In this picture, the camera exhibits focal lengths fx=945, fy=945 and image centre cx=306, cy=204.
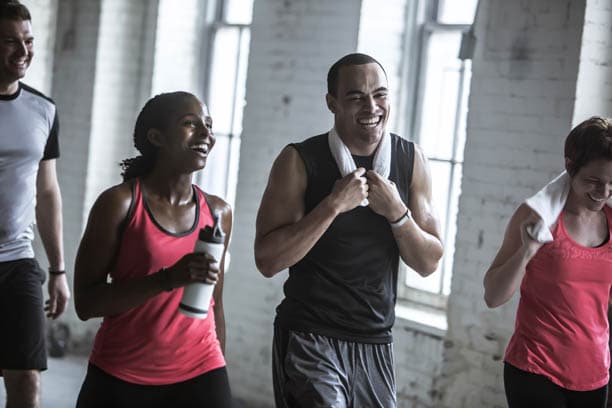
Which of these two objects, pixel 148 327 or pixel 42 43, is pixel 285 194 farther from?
pixel 42 43

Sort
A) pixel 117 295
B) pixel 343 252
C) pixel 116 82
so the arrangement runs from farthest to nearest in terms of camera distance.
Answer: pixel 116 82 → pixel 343 252 → pixel 117 295

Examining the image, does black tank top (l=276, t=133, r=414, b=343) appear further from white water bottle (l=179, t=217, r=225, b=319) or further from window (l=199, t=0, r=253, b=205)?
window (l=199, t=0, r=253, b=205)

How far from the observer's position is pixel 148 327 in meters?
2.74

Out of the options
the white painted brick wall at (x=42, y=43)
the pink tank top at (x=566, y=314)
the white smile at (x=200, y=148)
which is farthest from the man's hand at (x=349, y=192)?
the white painted brick wall at (x=42, y=43)

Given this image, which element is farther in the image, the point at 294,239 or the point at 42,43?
the point at 42,43

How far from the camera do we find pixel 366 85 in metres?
3.01

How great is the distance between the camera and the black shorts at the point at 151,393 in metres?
2.70

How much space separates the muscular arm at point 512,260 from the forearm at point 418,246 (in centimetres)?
20

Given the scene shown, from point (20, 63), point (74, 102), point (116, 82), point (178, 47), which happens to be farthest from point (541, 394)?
point (74, 102)

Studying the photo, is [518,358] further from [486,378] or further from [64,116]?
[64,116]

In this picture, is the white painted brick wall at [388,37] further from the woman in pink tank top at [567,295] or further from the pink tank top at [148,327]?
the pink tank top at [148,327]

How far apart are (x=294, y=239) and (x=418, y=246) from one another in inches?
15.8

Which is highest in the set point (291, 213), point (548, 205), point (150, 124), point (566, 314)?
point (150, 124)

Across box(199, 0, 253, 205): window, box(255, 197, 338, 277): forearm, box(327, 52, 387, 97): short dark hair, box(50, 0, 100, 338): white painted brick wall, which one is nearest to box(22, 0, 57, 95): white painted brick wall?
box(50, 0, 100, 338): white painted brick wall
